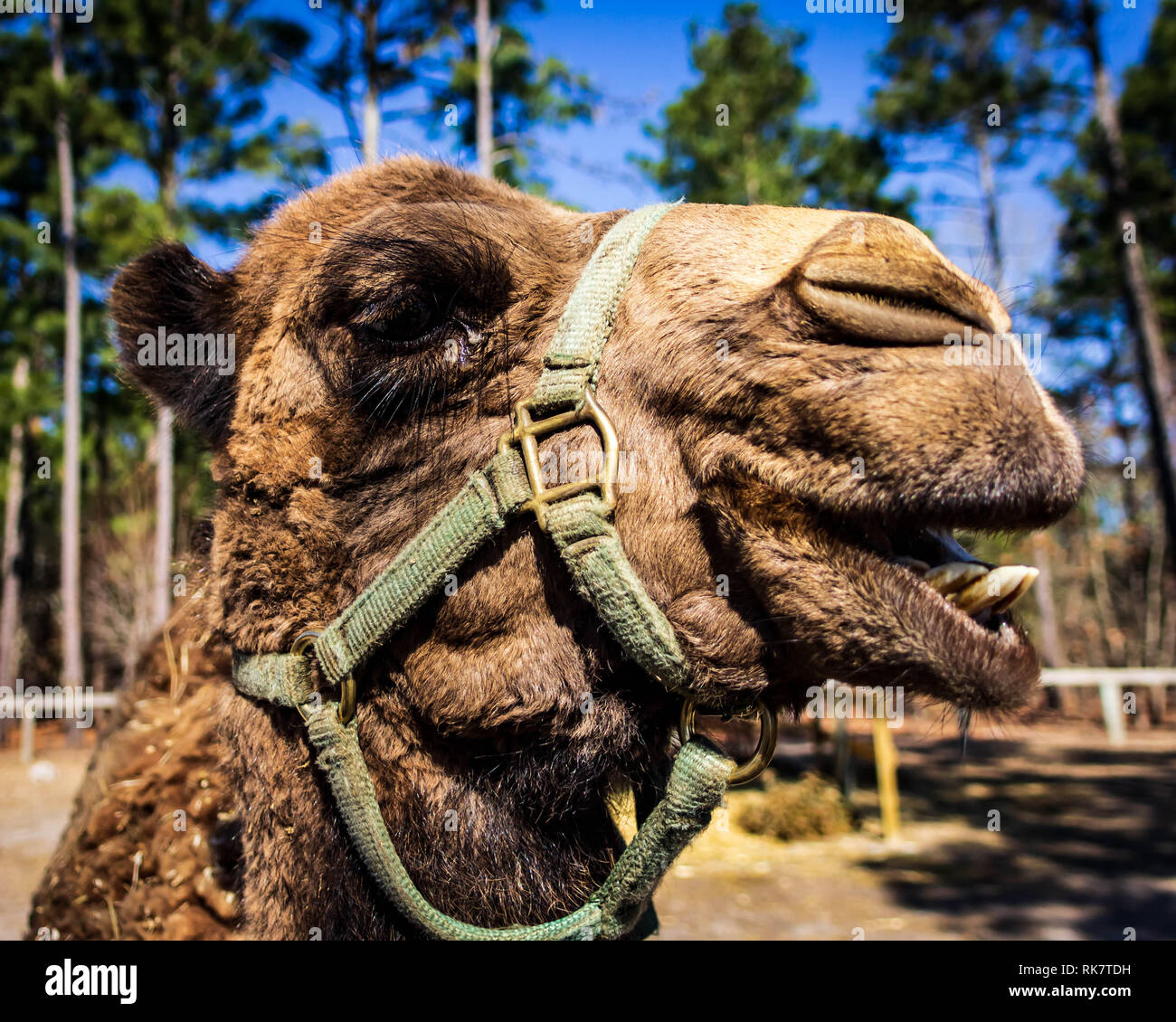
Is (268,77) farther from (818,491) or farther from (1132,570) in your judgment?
(1132,570)

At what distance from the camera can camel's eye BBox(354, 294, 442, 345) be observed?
176 cm

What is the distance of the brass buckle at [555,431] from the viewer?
61.6 inches

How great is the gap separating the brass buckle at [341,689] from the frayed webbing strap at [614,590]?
→ 53 cm

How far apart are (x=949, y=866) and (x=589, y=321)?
27.6 feet

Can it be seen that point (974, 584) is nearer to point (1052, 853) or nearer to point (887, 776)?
point (887, 776)

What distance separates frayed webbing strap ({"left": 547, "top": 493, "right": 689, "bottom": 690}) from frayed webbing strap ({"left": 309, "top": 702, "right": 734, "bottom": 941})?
0.20m

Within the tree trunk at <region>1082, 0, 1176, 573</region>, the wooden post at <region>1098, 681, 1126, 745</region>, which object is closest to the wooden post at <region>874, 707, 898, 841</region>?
the tree trunk at <region>1082, 0, 1176, 573</region>

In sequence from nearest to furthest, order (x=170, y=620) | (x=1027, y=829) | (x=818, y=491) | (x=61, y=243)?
(x=818, y=491) < (x=170, y=620) < (x=1027, y=829) < (x=61, y=243)

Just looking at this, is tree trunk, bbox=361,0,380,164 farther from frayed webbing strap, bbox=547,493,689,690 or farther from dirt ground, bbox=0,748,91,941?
frayed webbing strap, bbox=547,493,689,690

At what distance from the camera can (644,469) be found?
160 cm

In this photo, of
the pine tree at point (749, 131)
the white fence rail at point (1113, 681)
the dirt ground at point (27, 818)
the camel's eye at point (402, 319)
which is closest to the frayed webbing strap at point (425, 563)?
the camel's eye at point (402, 319)
